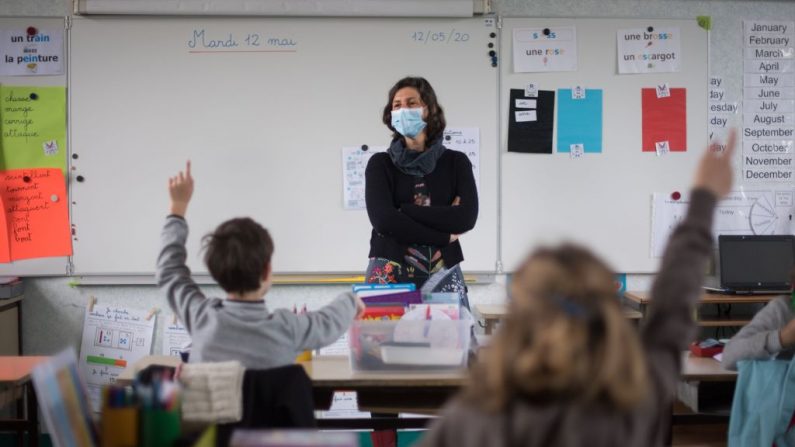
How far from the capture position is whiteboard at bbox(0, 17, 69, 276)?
12.7 feet

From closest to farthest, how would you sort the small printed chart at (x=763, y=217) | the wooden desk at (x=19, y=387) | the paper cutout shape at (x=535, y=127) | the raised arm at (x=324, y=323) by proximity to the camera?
the raised arm at (x=324, y=323) → the wooden desk at (x=19, y=387) → the paper cutout shape at (x=535, y=127) → the small printed chart at (x=763, y=217)

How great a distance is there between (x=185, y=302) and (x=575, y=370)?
1.15m

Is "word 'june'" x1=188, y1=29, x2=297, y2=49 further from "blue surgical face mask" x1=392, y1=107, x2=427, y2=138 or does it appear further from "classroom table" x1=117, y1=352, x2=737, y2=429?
"classroom table" x1=117, y1=352, x2=737, y2=429

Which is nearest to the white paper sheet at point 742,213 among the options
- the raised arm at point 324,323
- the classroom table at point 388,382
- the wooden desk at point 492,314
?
the wooden desk at point 492,314

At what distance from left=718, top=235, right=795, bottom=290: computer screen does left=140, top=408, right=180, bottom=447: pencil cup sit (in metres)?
3.37

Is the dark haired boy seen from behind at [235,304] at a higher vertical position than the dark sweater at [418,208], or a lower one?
lower

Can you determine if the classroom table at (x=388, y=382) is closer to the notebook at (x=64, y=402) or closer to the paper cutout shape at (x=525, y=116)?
the notebook at (x=64, y=402)

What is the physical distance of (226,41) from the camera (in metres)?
3.93

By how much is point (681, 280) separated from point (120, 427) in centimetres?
104

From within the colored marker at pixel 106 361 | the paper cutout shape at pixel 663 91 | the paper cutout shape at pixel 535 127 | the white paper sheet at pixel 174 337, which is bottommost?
the colored marker at pixel 106 361

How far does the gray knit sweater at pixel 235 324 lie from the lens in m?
1.79

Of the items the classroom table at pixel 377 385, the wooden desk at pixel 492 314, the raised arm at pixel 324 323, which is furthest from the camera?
the wooden desk at pixel 492 314

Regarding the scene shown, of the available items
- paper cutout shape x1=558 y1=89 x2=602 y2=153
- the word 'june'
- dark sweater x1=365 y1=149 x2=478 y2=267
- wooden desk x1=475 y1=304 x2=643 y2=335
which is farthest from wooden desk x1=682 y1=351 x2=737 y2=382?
the word 'june'

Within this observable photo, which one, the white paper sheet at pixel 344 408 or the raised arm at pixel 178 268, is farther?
the white paper sheet at pixel 344 408
